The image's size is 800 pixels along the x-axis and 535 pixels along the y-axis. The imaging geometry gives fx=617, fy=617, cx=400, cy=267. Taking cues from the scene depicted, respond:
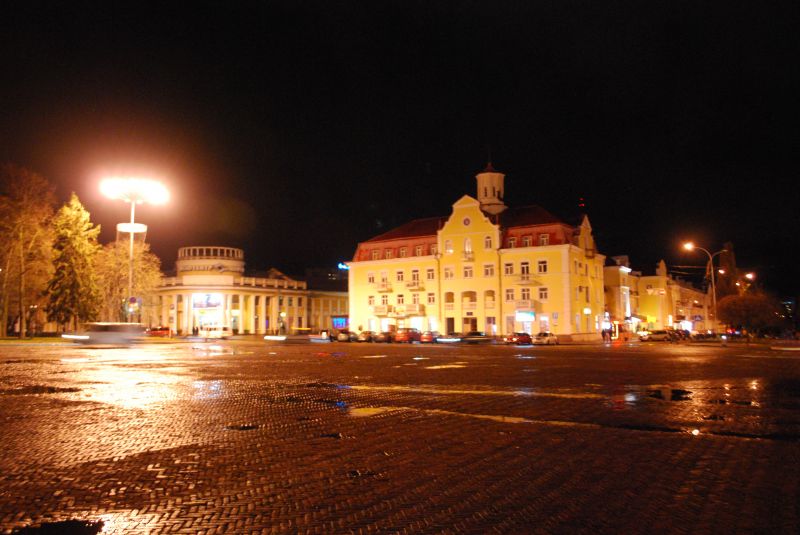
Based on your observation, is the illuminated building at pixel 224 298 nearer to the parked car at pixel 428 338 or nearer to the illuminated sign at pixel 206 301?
the illuminated sign at pixel 206 301

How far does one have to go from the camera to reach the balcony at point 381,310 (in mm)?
75562

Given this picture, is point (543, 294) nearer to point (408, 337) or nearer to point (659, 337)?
point (659, 337)

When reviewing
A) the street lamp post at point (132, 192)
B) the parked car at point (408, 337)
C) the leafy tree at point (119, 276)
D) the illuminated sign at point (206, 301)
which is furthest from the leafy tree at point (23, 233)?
the illuminated sign at point (206, 301)

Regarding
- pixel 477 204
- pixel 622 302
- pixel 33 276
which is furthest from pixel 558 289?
pixel 33 276

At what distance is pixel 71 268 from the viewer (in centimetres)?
5697

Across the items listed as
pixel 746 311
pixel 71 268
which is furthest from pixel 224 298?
pixel 746 311

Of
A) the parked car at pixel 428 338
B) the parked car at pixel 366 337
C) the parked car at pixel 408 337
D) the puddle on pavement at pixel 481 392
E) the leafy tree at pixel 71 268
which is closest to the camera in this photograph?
the puddle on pavement at pixel 481 392

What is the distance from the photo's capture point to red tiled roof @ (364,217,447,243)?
76312 millimetres

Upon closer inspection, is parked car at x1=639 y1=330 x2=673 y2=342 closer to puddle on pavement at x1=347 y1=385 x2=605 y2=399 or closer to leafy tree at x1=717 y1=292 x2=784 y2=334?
leafy tree at x1=717 y1=292 x2=784 y2=334

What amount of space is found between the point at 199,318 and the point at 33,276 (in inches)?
2121

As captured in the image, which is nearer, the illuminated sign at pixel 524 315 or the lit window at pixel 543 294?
the illuminated sign at pixel 524 315

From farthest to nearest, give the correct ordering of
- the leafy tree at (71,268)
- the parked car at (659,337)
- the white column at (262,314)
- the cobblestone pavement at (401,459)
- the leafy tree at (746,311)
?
1. the white column at (262,314)
2. the parked car at (659,337)
3. the leafy tree at (71,268)
4. the leafy tree at (746,311)
5. the cobblestone pavement at (401,459)

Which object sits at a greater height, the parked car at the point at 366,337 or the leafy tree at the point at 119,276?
the leafy tree at the point at 119,276

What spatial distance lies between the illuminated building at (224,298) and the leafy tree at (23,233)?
4958 centimetres
